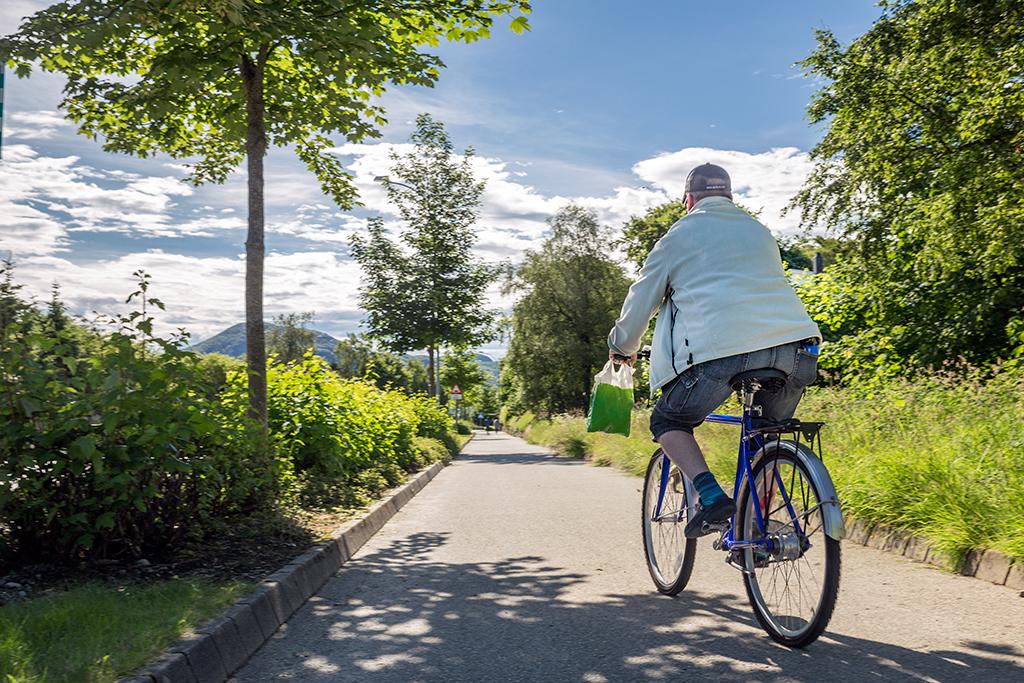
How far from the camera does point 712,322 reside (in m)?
3.91

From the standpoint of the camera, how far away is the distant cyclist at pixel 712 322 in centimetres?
388

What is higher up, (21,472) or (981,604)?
(21,472)

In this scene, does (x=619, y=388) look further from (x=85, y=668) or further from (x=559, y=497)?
(x=559, y=497)

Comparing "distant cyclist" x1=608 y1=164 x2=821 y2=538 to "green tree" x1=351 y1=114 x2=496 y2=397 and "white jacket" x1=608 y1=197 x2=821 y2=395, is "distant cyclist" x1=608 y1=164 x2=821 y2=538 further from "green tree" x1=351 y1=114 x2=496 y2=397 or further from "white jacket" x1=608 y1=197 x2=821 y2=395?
"green tree" x1=351 y1=114 x2=496 y2=397

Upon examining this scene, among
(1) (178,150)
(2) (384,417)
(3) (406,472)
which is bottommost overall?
(3) (406,472)

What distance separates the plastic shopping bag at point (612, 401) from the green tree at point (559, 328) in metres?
34.9

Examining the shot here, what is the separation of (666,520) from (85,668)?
10.3ft

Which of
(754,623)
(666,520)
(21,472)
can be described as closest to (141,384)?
(21,472)

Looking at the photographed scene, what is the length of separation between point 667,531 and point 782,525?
4.35 ft

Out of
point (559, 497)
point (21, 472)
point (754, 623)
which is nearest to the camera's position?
point (754, 623)

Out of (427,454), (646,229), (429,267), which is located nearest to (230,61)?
(427,454)

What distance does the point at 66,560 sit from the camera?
5113mm

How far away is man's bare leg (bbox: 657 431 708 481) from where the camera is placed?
411 centimetres

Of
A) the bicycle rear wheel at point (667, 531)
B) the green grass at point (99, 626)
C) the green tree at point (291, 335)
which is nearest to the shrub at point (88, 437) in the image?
the green grass at point (99, 626)
